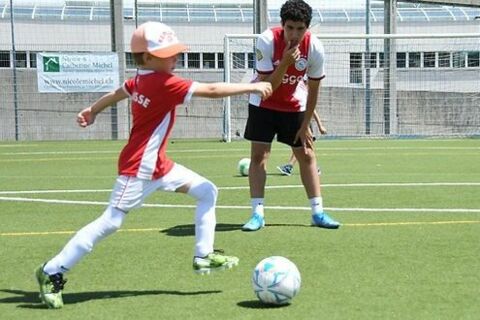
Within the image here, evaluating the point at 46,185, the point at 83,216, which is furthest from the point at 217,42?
the point at 83,216

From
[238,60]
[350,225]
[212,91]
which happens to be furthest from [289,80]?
[238,60]

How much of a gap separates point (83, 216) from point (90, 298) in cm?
347

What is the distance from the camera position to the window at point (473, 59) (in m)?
26.7

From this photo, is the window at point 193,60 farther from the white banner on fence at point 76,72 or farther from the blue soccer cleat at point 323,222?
the blue soccer cleat at point 323,222

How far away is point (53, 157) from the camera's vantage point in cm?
1733

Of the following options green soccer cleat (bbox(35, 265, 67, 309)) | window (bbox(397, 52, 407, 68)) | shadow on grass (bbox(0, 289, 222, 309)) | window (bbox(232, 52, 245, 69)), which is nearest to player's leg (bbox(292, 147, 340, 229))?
shadow on grass (bbox(0, 289, 222, 309))

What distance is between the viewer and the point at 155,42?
5.08m

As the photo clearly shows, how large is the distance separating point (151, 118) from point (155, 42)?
0.47 metres

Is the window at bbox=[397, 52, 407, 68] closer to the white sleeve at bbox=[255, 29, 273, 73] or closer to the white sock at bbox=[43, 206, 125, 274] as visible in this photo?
the white sleeve at bbox=[255, 29, 273, 73]

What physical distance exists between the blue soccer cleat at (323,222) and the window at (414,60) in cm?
1987

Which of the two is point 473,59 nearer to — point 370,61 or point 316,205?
point 370,61

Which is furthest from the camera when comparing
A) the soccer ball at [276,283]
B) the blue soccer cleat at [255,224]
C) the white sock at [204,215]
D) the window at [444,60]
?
the window at [444,60]

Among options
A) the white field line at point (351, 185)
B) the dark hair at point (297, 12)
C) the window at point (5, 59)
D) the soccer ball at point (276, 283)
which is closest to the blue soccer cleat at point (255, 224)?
the dark hair at point (297, 12)

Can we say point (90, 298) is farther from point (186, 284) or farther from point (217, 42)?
point (217, 42)
